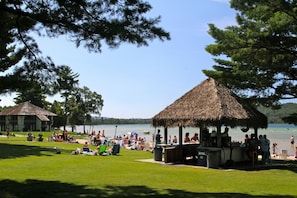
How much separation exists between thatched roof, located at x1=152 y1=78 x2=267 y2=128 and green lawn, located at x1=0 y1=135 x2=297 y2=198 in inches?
76.5

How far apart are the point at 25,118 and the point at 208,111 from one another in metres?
51.8

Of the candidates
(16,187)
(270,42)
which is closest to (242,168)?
(270,42)

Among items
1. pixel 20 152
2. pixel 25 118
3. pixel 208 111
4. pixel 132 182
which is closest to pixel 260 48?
pixel 208 111

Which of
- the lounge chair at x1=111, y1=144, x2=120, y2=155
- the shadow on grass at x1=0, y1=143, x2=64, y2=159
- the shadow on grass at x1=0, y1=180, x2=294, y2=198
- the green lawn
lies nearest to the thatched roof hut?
the green lawn

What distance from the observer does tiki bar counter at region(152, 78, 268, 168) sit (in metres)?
15.3

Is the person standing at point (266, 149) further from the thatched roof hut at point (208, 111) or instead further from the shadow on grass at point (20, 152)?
the shadow on grass at point (20, 152)

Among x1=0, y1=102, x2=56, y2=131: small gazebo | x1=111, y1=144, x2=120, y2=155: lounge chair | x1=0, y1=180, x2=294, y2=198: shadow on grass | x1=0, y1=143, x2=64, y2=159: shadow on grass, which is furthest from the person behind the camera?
x1=0, y1=102, x2=56, y2=131: small gazebo

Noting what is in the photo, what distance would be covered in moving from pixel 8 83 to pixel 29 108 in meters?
51.1

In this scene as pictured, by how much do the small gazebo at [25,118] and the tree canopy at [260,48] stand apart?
44163mm

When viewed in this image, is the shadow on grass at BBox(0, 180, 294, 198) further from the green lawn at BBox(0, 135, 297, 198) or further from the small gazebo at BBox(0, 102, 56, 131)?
the small gazebo at BBox(0, 102, 56, 131)

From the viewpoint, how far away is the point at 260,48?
54.0 feet

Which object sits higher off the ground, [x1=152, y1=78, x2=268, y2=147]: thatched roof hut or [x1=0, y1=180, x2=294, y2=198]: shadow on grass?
[x1=152, y1=78, x2=268, y2=147]: thatched roof hut

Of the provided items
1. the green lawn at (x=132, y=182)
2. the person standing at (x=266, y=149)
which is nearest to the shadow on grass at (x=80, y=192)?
the green lawn at (x=132, y=182)

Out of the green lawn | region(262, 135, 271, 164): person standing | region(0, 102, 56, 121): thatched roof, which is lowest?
the green lawn
